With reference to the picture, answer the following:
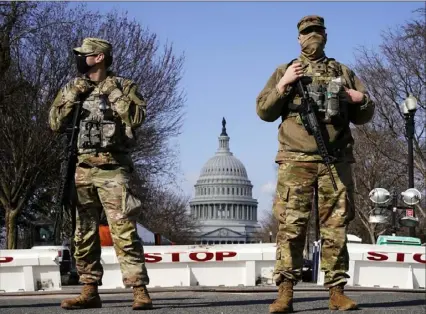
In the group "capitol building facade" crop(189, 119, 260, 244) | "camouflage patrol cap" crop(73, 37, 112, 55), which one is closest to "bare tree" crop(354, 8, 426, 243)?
"camouflage patrol cap" crop(73, 37, 112, 55)

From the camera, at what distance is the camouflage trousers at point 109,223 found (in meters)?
7.05

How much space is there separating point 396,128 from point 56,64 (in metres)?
11.7

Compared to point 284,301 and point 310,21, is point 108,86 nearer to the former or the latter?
point 310,21

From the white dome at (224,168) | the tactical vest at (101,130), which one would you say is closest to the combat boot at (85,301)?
the tactical vest at (101,130)

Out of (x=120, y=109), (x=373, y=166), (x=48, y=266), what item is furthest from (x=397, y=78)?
(x=120, y=109)

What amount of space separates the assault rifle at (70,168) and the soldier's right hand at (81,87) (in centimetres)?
8

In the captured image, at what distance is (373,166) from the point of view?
41000 mm

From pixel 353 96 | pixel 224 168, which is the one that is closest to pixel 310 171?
pixel 353 96

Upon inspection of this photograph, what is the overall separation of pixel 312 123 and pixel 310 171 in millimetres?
339

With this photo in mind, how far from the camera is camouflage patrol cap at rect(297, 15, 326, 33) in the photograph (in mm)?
6664

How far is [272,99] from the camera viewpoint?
658 centimetres

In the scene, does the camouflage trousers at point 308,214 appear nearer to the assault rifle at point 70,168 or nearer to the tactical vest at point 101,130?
the tactical vest at point 101,130

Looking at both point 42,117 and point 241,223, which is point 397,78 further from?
point 241,223

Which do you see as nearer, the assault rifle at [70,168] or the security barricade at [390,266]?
the assault rifle at [70,168]
